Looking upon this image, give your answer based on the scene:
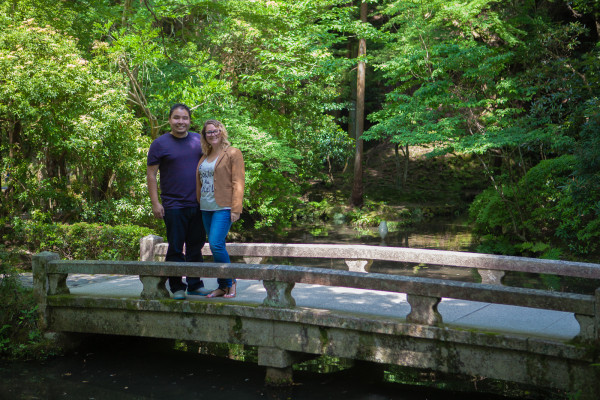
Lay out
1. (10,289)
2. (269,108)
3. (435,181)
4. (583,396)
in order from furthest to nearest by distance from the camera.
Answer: (435,181) < (269,108) < (10,289) < (583,396)

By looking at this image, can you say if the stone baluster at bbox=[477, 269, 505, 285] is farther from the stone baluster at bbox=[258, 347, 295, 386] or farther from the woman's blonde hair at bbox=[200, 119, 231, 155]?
the woman's blonde hair at bbox=[200, 119, 231, 155]

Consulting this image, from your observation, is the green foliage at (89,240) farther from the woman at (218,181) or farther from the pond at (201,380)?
the woman at (218,181)

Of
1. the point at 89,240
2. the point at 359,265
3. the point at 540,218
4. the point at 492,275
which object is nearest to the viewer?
the point at 492,275

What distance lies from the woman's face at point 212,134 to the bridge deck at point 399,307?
6.01 feet

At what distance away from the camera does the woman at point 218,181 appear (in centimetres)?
633

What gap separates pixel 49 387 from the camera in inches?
249

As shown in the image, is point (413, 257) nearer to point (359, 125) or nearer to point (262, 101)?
point (262, 101)

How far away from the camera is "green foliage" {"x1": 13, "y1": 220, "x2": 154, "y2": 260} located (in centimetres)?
1138

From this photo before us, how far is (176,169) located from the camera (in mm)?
6594

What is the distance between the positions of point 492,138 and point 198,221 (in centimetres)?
1196

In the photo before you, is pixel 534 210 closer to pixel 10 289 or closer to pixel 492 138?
pixel 492 138

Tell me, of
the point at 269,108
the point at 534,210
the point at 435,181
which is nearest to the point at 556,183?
the point at 534,210

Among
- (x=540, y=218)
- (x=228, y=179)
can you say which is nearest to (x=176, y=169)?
A: (x=228, y=179)

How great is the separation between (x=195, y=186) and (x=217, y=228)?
1.93 feet
